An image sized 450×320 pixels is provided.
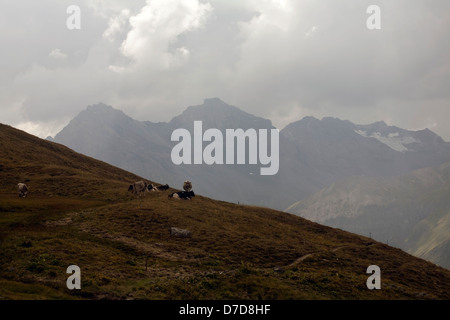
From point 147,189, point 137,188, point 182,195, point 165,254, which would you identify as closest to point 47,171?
point 147,189

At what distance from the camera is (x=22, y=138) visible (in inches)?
5172

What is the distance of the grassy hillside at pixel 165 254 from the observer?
33.0 metres

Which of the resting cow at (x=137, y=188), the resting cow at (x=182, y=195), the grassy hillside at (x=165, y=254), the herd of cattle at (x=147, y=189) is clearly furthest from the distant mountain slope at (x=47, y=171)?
the resting cow at (x=182, y=195)

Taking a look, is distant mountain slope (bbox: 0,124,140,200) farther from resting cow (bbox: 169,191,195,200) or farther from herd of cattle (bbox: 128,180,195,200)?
resting cow (bbox: 169,191,195,200)

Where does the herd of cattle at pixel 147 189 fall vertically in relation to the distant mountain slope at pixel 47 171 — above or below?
below

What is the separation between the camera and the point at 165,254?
4450 centimetres

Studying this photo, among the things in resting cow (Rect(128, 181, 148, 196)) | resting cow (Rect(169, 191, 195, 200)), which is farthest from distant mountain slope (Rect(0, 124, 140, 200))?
resting cow (Rect(169, 191, 195, 200))

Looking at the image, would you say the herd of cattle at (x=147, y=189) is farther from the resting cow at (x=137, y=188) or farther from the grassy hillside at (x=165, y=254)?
the grassy hillside at (x=165, y=254)

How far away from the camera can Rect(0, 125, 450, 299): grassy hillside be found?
33000mm

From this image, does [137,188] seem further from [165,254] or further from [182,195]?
[165,254]

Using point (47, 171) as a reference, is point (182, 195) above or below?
below

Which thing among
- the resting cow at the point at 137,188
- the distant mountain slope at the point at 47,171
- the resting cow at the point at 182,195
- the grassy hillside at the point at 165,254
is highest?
the distant mountain slope at the point at 47,171
